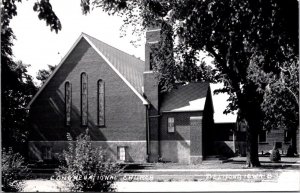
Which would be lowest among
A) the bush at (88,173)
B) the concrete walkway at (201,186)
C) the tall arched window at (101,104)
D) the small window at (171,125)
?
the concrete walkway at (201,186)

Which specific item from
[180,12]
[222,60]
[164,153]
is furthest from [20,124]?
[180,12]

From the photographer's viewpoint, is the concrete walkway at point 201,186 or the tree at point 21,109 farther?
the tree at point 21,109

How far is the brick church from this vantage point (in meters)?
34.1

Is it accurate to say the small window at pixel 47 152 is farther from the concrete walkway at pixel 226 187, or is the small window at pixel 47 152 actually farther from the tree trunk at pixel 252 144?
the concrete walkway at pixel 226 187

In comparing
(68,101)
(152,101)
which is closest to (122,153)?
(152,101)

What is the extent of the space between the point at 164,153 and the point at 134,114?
429 centimetres

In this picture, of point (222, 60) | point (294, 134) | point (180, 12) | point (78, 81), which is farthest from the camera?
point (294, 134)

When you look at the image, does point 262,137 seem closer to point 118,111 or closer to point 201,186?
point 118,111

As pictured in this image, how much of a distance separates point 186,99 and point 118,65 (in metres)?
7.10

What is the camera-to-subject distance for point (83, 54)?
121 feet

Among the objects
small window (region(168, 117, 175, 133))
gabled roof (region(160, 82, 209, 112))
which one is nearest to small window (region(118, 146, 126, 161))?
small window (region(168, 117, 175, 133))

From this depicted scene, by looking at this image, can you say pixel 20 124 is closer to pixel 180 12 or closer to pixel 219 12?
pixel 180 12

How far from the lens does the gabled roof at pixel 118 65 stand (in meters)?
35.6

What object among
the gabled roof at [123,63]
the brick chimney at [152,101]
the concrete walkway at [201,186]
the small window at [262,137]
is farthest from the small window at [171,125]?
the small window at [262,137]
